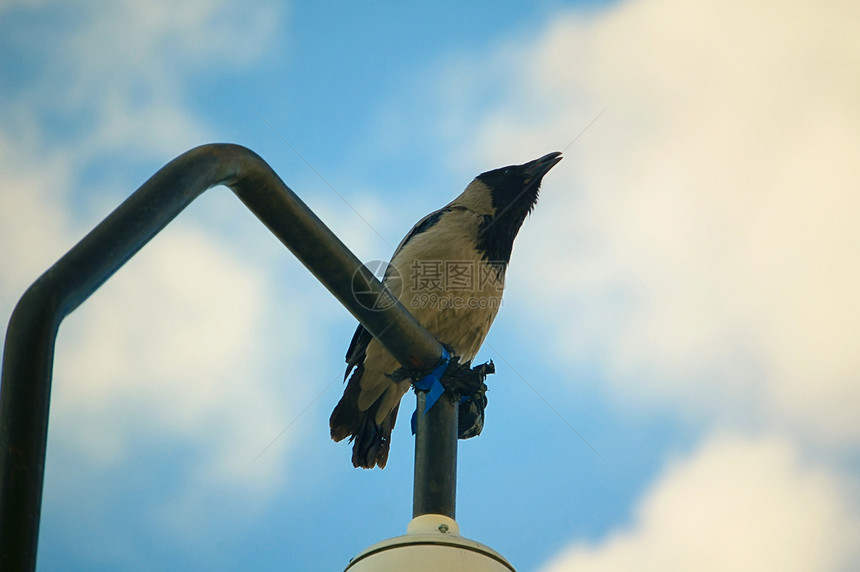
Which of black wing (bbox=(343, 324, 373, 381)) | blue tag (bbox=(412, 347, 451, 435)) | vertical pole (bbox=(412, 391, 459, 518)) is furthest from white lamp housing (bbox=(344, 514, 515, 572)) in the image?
black wing (bbox=(343, 324, 373, 381))

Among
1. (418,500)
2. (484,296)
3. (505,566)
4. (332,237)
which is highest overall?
(484,296)

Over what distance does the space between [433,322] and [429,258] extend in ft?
1.22

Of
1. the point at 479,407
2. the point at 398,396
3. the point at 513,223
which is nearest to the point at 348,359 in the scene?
the point at 398,396

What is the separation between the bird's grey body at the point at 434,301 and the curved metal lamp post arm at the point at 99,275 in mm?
2806

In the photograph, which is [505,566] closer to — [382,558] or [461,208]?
[382,558]

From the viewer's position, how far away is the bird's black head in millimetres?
5554

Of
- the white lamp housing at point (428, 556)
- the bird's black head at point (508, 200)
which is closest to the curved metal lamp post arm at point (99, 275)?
the white lamp housing at point (428, 556)

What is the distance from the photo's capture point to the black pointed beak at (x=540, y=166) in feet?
19.6

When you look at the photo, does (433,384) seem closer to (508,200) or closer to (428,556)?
(428,556)

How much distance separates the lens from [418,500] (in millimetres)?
2324

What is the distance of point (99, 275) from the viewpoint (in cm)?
147

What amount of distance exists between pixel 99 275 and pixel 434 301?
147 inches

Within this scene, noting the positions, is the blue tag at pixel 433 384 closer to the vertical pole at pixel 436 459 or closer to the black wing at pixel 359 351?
the vertical pole at pixel 436 459

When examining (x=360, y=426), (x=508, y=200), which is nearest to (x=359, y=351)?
(x=360, y=426)
